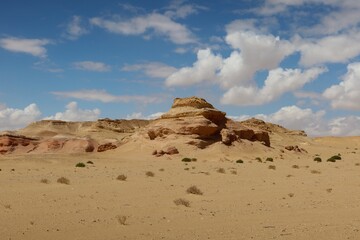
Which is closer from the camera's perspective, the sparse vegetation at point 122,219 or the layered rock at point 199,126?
the sparse vegetation at point 122,219

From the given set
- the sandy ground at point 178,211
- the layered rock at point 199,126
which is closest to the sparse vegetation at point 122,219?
the sandy ground at point 178,211

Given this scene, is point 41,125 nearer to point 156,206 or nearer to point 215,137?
point 215,137

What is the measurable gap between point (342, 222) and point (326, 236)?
1.79 m

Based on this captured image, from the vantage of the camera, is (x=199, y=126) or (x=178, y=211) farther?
(x=199, y=126)

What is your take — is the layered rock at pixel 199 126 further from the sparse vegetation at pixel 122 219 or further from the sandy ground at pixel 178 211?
the sparse vegetation at pixel 122 219

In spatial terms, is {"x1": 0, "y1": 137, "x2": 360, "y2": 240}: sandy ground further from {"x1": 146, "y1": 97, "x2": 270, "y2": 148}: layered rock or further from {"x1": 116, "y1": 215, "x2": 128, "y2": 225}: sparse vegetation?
{"x1": 146, "y1": 97, "x2": 270, "y2": 148}: layered rock

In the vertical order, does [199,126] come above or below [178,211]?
above

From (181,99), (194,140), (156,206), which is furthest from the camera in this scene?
(181,99)

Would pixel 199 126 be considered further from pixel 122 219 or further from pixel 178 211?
pixel 122 219

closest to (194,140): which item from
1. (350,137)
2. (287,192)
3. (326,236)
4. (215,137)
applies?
(215,137)

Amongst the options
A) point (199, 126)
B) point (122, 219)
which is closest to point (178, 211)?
point (122, 219)

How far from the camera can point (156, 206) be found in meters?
13.0

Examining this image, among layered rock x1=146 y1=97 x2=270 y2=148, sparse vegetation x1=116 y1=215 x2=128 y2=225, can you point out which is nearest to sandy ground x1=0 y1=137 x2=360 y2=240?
sparse vegetation x1=116 y1=215 x2=128 y2=225

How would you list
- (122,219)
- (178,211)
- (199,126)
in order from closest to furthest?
1. (122,219)
2. (178,211)
3. (199,126)
